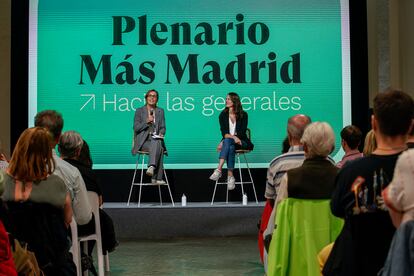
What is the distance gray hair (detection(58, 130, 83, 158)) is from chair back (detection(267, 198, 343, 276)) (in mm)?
1442

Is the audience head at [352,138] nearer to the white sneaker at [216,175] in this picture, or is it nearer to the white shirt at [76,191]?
the white shirt at [76,191]

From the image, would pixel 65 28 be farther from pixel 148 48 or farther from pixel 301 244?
pixel 301 244

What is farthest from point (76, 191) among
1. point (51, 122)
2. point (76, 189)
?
point (51, 122)

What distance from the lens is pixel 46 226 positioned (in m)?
2.95

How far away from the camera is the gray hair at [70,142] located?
3977 mm

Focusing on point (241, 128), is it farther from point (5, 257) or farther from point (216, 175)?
point (5, 257)

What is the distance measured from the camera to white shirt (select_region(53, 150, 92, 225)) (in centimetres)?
346

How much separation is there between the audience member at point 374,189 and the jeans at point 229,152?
19.2 feet

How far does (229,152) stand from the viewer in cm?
820

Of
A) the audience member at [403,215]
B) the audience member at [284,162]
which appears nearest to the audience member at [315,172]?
the audience member at [284,162]

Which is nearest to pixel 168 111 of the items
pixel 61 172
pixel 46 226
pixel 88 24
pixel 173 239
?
pixel 88 24

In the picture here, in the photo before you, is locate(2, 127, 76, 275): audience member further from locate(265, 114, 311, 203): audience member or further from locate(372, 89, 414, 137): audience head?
locate(372, 89, 414, 137): audience head

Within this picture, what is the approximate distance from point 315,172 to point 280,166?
2.13 ft

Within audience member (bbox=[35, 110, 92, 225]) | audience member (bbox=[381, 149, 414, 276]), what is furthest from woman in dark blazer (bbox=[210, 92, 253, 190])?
audience member (bbox=[381, 149, 414, 276])
